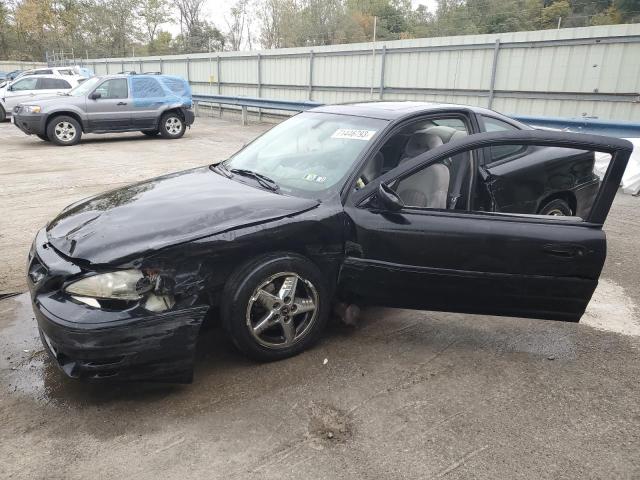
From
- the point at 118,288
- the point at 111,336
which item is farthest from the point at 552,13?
the point at 111,336

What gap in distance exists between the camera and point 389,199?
304 centimetres

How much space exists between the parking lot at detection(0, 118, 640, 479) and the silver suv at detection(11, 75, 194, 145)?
10.1 metres

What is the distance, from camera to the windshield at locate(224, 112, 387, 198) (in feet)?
11.1

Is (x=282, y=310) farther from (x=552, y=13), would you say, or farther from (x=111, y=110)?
(x=552, y=13)

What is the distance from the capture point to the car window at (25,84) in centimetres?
1698

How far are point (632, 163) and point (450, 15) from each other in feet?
58.4

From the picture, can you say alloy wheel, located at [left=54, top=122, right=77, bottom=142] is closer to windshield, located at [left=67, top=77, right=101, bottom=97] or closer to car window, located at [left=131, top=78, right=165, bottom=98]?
windshield, located at [left=67, top=77, right=101, bottom=97]

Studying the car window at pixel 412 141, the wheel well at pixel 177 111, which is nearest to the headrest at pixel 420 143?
the car window at pixel 412 141

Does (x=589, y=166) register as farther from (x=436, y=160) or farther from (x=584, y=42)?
(x=584, y=42)

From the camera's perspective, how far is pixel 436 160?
3180 mm

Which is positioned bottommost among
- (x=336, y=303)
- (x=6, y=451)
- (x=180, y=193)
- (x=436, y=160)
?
(x=6, y=451)

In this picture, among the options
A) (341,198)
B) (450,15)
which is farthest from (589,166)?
(450,15)

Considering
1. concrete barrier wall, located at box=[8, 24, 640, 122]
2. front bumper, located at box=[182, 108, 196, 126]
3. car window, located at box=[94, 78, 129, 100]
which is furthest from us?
front bumper, located at box=[182, 108, 196, 126]

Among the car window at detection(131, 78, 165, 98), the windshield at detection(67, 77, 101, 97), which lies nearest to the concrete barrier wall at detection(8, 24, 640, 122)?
the car window at detection(131, 78, 165, 98)
